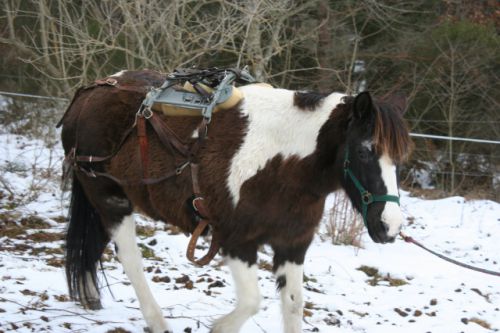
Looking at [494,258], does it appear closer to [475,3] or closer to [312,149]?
[312,149]

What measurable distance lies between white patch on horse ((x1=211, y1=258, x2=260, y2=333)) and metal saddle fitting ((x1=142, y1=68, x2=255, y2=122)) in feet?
2.84

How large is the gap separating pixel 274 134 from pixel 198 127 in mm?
455

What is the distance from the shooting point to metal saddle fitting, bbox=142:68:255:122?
12.1ft

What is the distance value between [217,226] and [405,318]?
7.14 ft

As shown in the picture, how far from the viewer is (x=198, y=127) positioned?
3643 mm

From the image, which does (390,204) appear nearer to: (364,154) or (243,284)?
(364,154)

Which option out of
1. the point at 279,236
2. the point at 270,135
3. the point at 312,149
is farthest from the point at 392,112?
the point at 279,236

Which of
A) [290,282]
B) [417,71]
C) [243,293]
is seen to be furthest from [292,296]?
[417,71]

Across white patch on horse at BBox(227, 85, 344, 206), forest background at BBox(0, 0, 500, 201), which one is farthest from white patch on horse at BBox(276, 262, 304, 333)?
forest background at BBox(0, 0, 500, 201)

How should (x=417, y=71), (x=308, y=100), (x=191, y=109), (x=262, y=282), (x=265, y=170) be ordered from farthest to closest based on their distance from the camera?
(x=417, y=71) → (x=262, y=282) → (x=191, y=109) → (x=308, y=100) → (x=265, y=170)

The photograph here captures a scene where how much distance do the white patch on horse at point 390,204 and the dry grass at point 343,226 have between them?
146 inches

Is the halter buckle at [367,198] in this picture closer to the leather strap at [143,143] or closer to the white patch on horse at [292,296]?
the white patch on horse at [292,296]

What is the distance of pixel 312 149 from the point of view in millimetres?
3449

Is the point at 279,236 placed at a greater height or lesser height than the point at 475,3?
lesser
